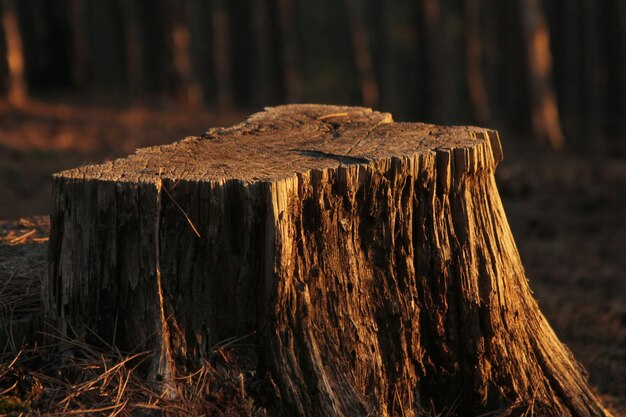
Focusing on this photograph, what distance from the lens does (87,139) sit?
37.2ft

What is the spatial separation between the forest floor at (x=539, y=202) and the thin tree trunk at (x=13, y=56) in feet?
1.26

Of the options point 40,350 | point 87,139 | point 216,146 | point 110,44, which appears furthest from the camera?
point 110,44

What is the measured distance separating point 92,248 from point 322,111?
1644 millimetres

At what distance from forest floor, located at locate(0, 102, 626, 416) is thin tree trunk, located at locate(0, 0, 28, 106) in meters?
0.38

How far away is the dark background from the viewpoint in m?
7.37

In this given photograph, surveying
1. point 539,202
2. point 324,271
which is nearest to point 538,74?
point 539,202

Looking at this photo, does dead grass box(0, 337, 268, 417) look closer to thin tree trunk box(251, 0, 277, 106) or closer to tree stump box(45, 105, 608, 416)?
tree stump box(45, 105, 608, 416)

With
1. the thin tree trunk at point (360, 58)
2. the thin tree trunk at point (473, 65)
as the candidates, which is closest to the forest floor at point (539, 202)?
the thin tree trunk at point (473, 65)

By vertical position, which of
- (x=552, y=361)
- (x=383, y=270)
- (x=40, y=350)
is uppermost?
(x=383, y=270)

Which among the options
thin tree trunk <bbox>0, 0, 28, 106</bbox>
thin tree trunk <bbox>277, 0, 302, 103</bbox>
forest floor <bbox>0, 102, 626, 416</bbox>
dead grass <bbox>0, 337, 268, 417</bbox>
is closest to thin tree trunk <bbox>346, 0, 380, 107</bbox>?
thin tree trunk <bbox>277, 0, 302, 103</bbox>

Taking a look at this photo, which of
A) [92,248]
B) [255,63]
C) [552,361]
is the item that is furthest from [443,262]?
[255,63]

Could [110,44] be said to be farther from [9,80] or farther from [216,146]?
[216,146]

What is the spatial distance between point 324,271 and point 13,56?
11.3 meters

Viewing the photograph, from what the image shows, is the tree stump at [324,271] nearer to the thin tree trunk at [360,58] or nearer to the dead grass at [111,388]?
the dead grass at [111,388]
